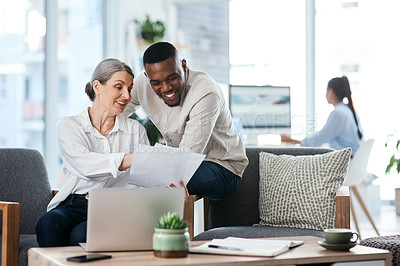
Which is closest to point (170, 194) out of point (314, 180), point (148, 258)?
point (148, 258)

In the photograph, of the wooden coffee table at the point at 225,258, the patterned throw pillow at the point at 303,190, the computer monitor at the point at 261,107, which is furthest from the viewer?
the computer monitor at the point at 261,107

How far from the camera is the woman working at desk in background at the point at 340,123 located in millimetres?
5008

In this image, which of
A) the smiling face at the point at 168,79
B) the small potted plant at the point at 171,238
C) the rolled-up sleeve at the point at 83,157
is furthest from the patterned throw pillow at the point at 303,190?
the small potted plant at the point at 171,238

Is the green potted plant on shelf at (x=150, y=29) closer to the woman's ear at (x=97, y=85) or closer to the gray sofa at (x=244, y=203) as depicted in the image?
the gray sofa at (x=244, y=203)

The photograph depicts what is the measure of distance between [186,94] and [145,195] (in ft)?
3.36

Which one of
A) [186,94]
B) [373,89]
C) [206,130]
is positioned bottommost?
[206,130]

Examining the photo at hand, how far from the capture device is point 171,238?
1751mm

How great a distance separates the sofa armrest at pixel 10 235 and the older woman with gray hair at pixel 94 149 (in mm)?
100

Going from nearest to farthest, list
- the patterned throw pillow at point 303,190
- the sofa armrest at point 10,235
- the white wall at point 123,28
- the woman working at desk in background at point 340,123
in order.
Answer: the sofa armrest at point 10,235 < the patterned throw pillow at point 303,190 < the woman working at desk in background at point 340,123 < the white wall at point 123,28

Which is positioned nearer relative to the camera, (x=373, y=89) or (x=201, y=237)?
(x=201, y=237)

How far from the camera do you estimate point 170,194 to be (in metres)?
1.90

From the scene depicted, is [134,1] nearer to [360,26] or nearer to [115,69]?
[360,26]

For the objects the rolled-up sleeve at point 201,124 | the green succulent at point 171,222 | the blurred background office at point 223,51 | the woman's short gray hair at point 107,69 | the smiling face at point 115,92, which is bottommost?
the green succulent at point 171,222

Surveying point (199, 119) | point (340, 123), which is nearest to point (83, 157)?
point (199, 119)
